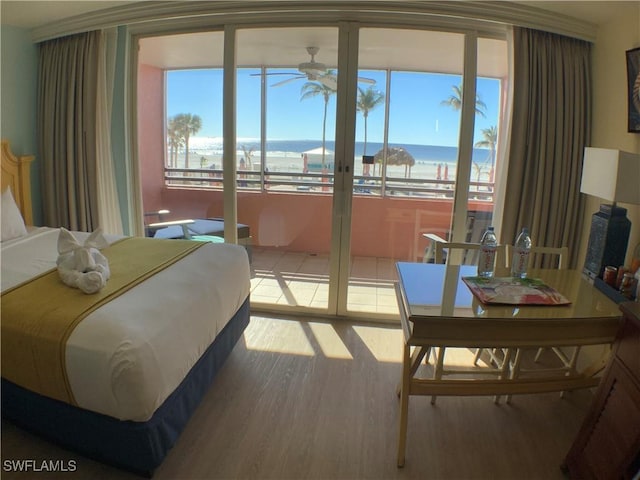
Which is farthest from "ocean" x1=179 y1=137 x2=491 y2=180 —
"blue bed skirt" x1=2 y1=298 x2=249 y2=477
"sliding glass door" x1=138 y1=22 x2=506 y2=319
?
"blue bed skirt" x1=2 y1=298 x2=249 y2=477

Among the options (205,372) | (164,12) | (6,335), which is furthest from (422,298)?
(164,12)

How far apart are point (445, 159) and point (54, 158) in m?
3.28

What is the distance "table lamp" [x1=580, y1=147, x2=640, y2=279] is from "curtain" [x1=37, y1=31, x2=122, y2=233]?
3533 mm

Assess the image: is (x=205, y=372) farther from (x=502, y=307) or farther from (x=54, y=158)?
(x=54, y=158)

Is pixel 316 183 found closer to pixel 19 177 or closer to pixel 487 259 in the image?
pixel 487 259

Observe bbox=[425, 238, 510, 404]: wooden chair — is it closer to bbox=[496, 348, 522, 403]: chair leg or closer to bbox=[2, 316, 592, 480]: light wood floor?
bbox=[496, 348, 522, 403]: chair leg

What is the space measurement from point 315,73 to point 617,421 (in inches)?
109

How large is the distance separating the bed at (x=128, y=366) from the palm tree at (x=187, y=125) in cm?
157

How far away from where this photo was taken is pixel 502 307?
1.74m

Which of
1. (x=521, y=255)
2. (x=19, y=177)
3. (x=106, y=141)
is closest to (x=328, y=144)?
(x=521, y=255)

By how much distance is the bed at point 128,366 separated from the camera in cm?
153

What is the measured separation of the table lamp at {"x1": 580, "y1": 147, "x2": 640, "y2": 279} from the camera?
195 cm

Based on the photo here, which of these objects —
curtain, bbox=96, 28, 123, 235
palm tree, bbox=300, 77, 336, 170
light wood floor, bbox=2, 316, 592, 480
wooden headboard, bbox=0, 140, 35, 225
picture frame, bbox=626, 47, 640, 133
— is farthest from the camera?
curtain, bbox=96, 28, 123, 235

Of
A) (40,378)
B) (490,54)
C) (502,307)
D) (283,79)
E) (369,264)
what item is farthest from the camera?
(369,264)
